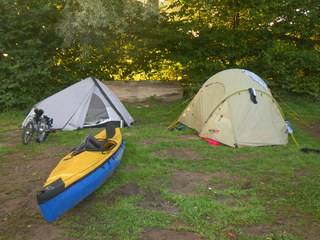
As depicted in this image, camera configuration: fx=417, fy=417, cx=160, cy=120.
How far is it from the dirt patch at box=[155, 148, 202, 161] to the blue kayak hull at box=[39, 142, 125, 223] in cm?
176

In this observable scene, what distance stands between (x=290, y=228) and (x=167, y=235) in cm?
138

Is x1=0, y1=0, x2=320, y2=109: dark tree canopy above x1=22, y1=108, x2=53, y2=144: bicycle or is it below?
above

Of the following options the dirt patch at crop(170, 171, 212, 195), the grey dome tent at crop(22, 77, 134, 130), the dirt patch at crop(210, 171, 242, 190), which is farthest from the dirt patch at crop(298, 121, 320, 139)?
the grey dome tent at crop(22, 77, 134, 130)

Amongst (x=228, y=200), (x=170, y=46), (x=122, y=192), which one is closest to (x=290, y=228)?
(x=228, y=200)

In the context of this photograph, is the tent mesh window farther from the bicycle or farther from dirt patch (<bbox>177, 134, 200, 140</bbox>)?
dirt patch (<bbox>177, 134, 200, 140</bbox>)

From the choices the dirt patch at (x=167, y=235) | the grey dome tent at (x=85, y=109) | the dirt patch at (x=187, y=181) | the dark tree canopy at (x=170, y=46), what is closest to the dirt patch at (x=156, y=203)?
the dirt patch at (x=187, y=181)

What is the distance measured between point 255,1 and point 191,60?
2.64 m

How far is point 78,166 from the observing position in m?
5.36

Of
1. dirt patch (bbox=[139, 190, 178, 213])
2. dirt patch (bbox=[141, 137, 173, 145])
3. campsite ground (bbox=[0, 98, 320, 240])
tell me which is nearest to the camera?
campsite ground (bbox=[0, 98, 320, 240])

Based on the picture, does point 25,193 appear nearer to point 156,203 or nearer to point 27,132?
point 156,203

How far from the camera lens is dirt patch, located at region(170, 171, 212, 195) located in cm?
577

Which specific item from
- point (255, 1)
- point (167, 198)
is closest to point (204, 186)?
point (167, 198)

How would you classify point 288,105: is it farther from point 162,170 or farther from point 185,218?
point 185,218

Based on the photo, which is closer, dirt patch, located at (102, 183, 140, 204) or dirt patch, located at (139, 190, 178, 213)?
dirt patch, located at (139, 190, 178, 213)
